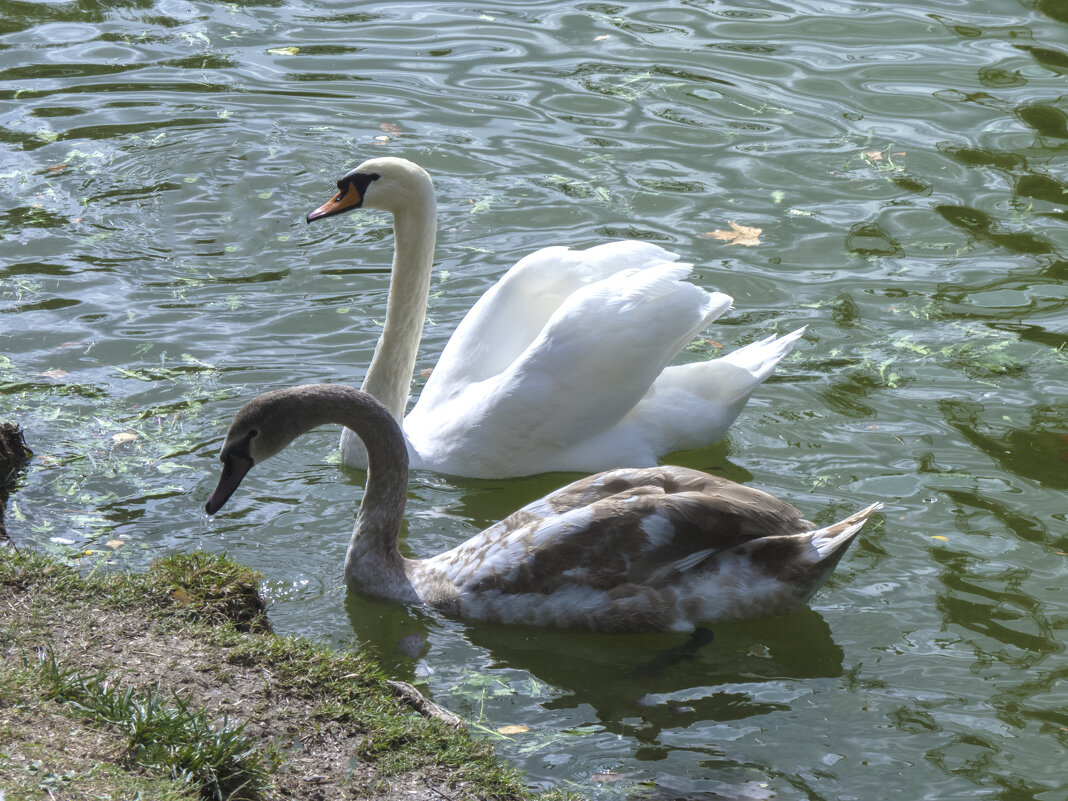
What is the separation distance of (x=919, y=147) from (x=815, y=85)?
1335mm

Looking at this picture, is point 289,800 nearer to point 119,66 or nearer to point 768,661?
point 768,661

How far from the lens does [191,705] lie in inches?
168

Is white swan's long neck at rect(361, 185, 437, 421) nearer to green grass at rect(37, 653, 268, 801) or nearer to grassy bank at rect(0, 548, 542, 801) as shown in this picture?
grassy bank at rect(0, 548, 542, 801)

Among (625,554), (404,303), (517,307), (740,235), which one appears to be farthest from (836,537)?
(740,235)

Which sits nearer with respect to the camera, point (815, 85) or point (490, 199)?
point (490, 199)

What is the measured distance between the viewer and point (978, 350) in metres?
7.40

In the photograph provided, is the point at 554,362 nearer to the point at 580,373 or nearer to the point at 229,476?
the point at 580,373

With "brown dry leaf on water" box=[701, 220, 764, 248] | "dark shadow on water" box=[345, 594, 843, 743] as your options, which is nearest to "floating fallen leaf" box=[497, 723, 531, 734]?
"dark shadow on water" box=[345, 594, 843, 743]

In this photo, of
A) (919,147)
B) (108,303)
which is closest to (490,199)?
(108,303)

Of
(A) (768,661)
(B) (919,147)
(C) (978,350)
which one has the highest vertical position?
(B) (919,147)

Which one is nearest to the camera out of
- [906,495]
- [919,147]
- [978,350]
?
[906,495]

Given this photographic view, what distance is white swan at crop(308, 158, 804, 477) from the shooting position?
6.21 metres

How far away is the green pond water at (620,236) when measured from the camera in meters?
4.96

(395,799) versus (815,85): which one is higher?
(815,85)
